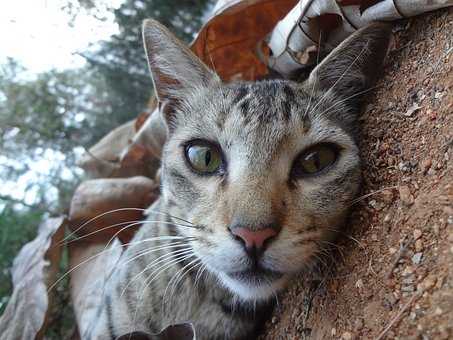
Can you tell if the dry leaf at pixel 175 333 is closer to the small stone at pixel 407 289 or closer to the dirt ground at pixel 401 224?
the dirt ground at pixel 401 224

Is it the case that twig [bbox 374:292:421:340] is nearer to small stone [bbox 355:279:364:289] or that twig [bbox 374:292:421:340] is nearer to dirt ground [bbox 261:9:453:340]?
dirt ground [bbox 261:9:453:340]

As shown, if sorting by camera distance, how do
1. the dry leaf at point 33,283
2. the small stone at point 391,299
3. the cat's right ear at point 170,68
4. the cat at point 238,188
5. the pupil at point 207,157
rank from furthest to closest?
the dry leaf at point 33,283 < the cat's right ear at point 170,68 < the pupil at point 207,157 < the cat at point 238,188 < the small stone at point 391,299

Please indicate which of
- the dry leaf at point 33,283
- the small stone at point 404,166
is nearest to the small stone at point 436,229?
the small stone at point 404,166

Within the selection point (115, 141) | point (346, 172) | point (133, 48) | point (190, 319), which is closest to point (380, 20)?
point (346, 172)

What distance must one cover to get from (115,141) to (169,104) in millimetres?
1343

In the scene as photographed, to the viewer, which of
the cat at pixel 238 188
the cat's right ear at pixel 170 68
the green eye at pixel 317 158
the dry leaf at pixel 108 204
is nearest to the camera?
the cat at pixel 238 188

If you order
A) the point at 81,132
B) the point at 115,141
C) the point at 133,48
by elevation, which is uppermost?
the point at 133,48

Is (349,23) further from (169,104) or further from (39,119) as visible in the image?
(39,119)

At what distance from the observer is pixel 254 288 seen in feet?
4.35

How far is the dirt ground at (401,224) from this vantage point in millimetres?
981

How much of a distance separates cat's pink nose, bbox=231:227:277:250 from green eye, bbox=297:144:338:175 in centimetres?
28

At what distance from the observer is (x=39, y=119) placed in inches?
97.8

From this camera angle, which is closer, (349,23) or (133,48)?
(349,23)

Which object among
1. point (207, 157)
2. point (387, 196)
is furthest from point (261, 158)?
point (387, 196)
